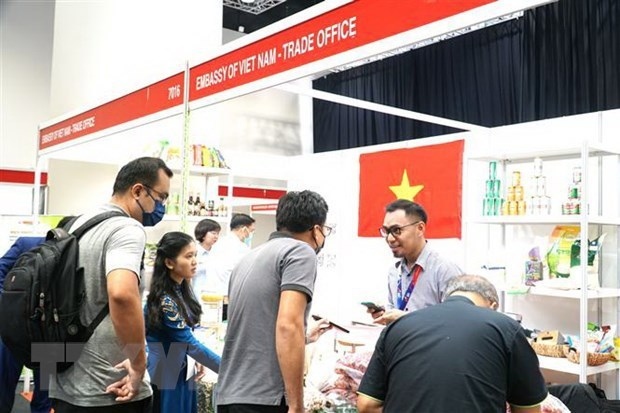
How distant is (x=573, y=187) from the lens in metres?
3.81

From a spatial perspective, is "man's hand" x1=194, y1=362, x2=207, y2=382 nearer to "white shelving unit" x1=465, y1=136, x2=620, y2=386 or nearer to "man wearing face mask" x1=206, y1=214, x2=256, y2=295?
"white shelving unit" x1=465, y1=136, x2=620, y2=386

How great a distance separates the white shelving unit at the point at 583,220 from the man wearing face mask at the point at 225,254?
8.10 ft

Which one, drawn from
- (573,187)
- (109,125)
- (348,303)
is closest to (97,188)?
(109,125)

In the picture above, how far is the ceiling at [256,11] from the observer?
11.5 m


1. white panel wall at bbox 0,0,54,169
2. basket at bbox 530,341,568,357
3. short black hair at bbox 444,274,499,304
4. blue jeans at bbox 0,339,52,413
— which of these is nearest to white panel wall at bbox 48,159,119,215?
white panel wall at bbox 0,0,54,169

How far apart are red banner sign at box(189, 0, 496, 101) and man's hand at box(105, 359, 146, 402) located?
1483 mm

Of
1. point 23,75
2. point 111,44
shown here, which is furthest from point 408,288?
point 23,75

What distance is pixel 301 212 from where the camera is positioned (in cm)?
209

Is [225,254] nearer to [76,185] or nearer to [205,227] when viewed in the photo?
[205,227]

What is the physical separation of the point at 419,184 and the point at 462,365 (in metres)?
4.12

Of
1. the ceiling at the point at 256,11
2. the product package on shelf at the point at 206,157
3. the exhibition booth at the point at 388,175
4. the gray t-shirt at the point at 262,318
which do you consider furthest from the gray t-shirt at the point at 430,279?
the ceiling at the point at 256,11

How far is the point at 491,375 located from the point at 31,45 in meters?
10.0

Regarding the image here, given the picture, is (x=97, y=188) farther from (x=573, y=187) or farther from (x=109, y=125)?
(x=573, y=187)

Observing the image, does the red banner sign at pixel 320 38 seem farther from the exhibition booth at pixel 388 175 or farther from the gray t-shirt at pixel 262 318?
the gray t-shirt at pixel 262 318
